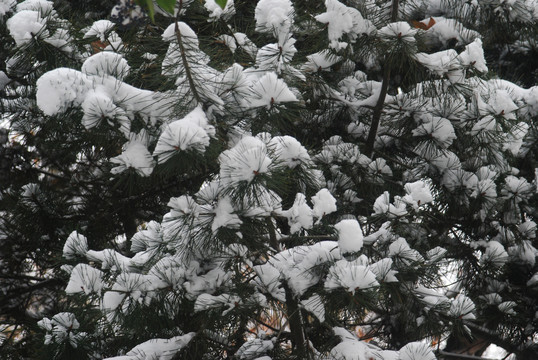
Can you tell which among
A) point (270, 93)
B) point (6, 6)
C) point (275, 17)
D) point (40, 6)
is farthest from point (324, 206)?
point (6, 6)

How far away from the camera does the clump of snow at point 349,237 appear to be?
2.43 m

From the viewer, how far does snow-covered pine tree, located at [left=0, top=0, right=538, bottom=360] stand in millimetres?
2381

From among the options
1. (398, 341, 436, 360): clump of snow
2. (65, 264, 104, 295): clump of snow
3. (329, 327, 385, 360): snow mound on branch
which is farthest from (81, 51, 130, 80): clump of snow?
(398, 341, 436, 360): clump of snow

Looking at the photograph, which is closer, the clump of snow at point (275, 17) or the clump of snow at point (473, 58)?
the clump of snow at point (275, 17)

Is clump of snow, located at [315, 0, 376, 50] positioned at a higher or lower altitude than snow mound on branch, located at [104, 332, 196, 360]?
higher

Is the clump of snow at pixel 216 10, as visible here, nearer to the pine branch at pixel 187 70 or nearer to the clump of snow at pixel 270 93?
the pine branch at pixel 187 70

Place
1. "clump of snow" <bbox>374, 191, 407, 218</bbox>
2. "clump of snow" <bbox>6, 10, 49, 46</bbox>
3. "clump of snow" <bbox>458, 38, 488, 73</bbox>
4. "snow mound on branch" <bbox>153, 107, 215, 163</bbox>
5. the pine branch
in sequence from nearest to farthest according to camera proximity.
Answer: "snow mound on branch" <bbox>153, 107, 215, 163</bbox>, the pine branch, "clump of snow" <bbox>6, 10, 49, 46</bbox>, "clump of snow" <bbox>374, 191, 407, 218</bbox>, "clump of snow" <bbox>458, 38, 488, 73</bbox>

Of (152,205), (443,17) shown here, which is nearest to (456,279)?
(443,17)

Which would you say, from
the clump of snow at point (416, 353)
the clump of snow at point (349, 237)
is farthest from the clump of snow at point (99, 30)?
the clump of snow at point (416, 353)

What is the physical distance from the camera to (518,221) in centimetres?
403

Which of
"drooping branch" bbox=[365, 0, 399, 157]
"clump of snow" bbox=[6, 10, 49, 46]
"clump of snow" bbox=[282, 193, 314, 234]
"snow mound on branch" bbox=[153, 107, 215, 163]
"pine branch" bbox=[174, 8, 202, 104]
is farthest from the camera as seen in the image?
"drooping branch" bbox=[365, 0, 399, 157]

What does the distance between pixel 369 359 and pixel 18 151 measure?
3207mm

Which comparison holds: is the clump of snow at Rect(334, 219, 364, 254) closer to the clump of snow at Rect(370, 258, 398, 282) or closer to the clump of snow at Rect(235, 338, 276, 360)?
the clump of snow at Rect(370, 258, 398, 282)

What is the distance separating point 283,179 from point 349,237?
0.44 m
